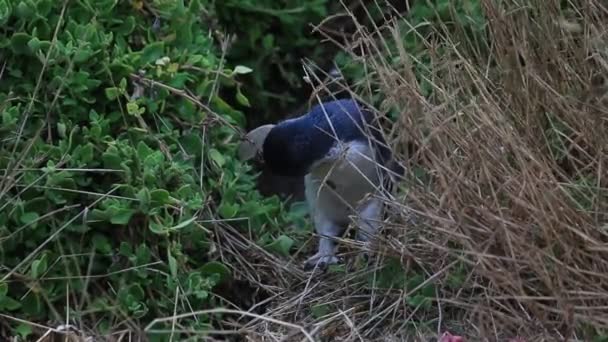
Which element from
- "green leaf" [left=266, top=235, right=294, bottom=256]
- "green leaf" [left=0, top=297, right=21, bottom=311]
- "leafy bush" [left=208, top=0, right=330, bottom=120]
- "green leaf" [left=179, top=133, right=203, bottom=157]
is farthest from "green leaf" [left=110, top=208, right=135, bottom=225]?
"leafy bush" [left=208, top=0, right=330, bottom=120]

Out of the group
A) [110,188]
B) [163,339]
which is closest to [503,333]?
[163,339]

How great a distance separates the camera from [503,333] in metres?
3.07

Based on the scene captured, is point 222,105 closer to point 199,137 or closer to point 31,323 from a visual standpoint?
point 199,137

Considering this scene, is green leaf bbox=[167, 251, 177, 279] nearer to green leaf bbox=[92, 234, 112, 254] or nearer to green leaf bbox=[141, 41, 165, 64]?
green leaf bbox=[92, 234, 112, 254]

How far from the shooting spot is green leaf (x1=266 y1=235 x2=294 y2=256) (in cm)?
385

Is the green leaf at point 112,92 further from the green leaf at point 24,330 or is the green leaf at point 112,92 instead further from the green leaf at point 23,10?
the green leaf at point 24,330

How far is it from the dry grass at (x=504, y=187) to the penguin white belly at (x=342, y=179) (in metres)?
0.29

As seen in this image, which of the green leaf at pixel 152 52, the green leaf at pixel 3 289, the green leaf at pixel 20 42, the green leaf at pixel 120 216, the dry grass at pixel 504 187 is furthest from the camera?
the green leaf at pixel 152 52

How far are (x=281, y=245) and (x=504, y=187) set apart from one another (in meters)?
1.00

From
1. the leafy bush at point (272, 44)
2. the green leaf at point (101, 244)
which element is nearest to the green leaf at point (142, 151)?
the green leaf at point (101, 244)

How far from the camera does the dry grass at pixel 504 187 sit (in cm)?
294

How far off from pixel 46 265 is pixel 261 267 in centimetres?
70

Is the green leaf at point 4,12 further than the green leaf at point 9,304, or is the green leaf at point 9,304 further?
the green leaf at point 4,12

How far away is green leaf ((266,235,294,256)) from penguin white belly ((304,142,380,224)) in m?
0.17
